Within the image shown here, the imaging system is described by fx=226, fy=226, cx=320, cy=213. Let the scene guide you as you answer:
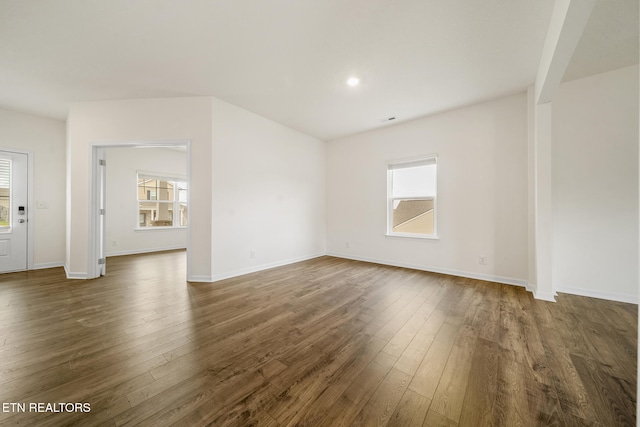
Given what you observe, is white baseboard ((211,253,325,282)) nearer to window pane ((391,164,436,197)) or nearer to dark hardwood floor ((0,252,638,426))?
dark hardwood floor ((0,252,638,426))

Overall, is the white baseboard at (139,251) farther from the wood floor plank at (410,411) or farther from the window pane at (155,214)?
the wood floor plank at (410,411)

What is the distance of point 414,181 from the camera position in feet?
14.3

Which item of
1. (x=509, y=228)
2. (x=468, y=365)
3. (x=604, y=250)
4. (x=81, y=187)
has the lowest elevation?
(x=468, y=365)

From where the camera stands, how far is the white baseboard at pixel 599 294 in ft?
8.86

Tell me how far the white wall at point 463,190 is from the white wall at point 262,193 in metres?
1.02

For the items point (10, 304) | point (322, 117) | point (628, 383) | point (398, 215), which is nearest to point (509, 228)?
point (398, 215)

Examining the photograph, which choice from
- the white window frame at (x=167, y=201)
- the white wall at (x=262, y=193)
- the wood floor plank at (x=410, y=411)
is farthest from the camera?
the white window frame at (x=167, y=201)

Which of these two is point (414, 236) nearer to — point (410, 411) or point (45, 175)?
point (410, 411)

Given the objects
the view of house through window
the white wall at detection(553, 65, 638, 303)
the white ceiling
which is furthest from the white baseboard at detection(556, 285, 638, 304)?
the view of house through window

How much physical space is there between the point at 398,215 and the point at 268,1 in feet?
→ 12.6

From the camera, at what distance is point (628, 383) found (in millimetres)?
1418

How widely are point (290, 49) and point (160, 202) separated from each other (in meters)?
5.97

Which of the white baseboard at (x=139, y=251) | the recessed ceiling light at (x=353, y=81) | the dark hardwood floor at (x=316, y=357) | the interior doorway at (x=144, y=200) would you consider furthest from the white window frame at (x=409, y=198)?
the white baseboard at (x=139, y=251)

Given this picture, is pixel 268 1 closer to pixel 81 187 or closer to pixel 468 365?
pixel 468 365
